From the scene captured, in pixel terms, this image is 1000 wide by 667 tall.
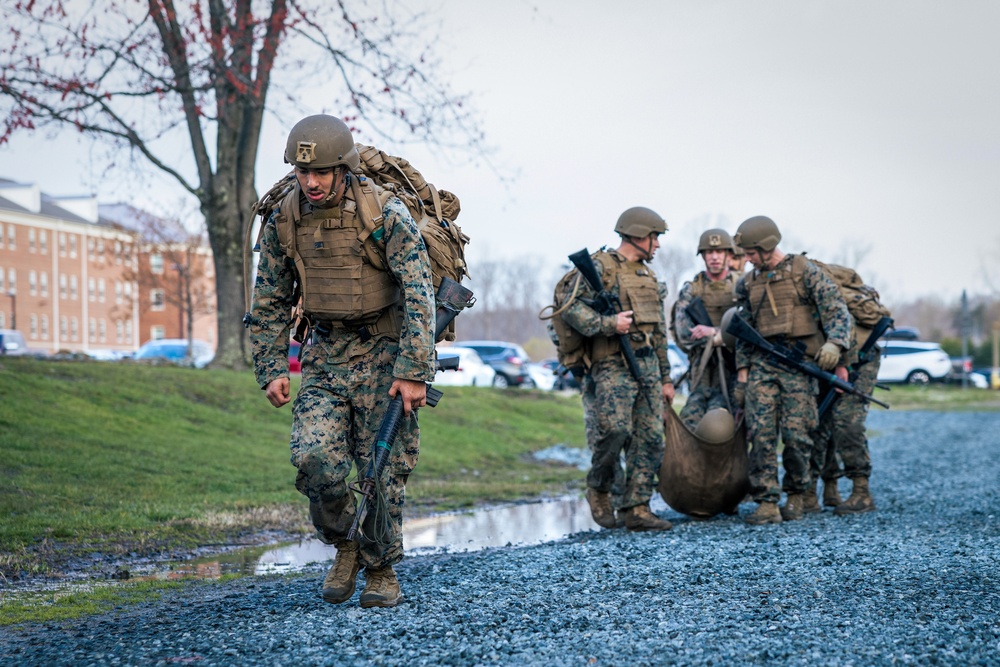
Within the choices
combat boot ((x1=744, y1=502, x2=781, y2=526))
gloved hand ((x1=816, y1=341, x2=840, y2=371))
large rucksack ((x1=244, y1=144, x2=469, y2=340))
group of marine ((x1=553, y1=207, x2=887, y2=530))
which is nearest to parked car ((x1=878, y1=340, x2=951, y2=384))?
group of marine ((x1=553, y1=207, x2=887, y2=530))

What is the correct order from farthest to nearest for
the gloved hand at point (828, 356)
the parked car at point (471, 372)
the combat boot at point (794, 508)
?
the parked car at point (471, 372)
the combat boot at point (794, 508)
the gloved hand at point (828, 356)

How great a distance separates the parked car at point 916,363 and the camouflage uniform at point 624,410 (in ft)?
121

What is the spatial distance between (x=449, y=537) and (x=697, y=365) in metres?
2.98

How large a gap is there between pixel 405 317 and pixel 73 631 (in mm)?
2100

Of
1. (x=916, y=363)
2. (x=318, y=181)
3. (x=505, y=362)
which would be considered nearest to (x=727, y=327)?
(x=318, y=181)

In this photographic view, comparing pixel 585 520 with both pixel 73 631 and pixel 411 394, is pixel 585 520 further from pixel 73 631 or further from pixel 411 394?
pixel 73 631

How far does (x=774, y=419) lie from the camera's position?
9.43 meters

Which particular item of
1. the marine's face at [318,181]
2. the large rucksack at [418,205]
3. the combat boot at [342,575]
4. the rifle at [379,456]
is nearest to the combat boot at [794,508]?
the large rucksack at [418,205]

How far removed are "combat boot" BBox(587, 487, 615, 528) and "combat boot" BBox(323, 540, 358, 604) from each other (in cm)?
365

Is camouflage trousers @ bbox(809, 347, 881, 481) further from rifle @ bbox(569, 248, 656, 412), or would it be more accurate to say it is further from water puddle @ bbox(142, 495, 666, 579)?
rifle @ bbox(569, 248, 656, 412)

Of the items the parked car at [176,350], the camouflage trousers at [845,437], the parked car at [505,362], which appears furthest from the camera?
the parked car at [176,350]

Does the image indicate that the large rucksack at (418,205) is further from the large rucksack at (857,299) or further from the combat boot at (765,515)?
the large rucksack at (857,299)

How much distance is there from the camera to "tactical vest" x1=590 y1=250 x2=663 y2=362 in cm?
889

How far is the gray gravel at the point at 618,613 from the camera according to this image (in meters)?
4.48
